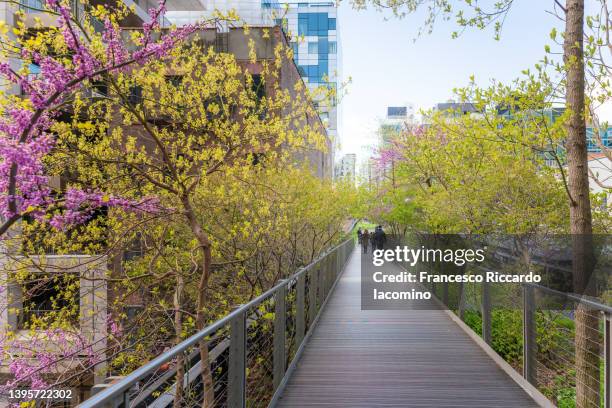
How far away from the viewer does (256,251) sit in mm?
8562

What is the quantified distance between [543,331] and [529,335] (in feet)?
11.6

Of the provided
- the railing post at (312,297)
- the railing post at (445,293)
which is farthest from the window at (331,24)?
the railing post at (312,297)

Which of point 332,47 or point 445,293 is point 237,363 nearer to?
point 445,293

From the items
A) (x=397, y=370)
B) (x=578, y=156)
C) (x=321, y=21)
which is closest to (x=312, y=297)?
(x=397, y=370)

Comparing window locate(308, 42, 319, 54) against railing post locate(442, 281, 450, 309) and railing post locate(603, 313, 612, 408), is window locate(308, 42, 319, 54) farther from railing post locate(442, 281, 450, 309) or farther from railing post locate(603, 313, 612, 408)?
railing post locate(603, 313, 612, 408)

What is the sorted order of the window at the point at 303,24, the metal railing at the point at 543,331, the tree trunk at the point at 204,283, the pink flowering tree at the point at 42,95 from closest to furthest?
1. the pink flowering tree at the point at 42,95
2. the metal railing at the point at 543,331
3. the tree trunk at the point at 204,283
4. the window at the point at 303,24

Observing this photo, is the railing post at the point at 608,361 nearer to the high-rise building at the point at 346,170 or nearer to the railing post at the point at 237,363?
the railing post at the point at 237,363

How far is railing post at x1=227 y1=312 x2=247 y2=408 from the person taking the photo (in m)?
3.73

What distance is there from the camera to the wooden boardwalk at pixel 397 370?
5.00 metres

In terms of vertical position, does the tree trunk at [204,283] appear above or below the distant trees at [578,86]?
below

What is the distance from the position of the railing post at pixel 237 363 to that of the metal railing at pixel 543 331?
105 inches

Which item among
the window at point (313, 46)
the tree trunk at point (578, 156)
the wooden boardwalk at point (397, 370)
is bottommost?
the wooden boardwalk at point (397, 370)

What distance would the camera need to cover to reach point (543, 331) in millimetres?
8414

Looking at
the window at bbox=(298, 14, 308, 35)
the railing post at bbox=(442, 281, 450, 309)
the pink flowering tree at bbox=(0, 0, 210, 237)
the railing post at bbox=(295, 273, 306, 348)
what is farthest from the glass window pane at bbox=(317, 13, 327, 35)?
the pink flowering tree at bbox=(0, 0, 210, 237)
